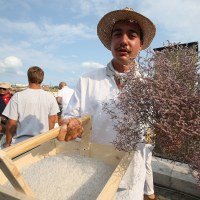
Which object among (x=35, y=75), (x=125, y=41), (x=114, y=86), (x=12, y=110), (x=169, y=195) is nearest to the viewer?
(x=125, y=41)

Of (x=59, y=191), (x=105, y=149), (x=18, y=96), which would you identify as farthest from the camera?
(x=18, y=96)

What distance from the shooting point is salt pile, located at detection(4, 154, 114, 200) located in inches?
50.1

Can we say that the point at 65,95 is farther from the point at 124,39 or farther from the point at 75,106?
the point at 124,39

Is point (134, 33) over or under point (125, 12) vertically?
under

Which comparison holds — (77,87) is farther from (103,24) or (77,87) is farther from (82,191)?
(82,191)

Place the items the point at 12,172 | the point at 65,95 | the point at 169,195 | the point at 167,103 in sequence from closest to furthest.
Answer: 1. the point at 12,172
2. the point at 167,103
3. the point at 169,195
4. the point at 65,95

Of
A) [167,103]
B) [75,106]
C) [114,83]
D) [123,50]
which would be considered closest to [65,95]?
[75,106]

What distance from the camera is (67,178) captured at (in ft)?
4.57

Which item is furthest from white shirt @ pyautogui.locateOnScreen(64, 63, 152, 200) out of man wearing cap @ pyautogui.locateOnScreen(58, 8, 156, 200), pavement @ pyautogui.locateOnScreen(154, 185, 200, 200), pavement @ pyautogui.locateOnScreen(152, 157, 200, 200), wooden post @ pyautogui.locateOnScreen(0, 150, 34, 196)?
pavement @ pyautogui.locateOnScreen(154, 185, 200, 200)

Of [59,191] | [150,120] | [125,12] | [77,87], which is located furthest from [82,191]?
[125,12]

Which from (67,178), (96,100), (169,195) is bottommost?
(169,195)

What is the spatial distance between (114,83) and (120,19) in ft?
1.82

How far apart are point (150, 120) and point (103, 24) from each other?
4.57 ft

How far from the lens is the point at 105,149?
1.74 m
